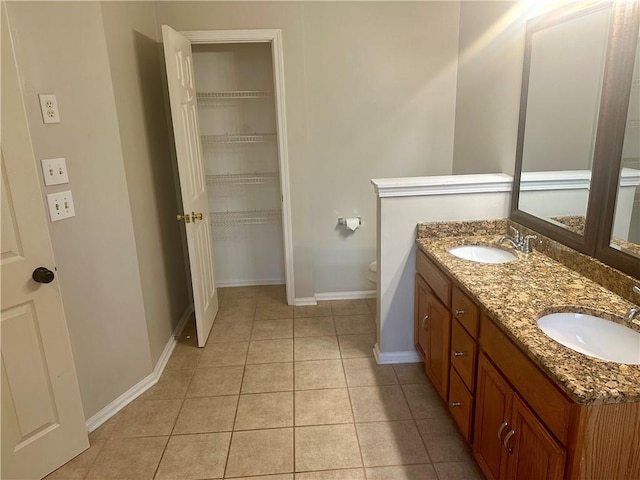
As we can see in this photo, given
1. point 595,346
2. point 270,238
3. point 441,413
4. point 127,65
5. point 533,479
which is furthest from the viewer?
point 270,238

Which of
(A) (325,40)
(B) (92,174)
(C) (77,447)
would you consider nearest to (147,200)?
(B) (92,174)

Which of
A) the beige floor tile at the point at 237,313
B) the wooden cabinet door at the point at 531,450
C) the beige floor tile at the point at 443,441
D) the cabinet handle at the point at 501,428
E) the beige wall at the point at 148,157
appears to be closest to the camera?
the wooden cabinet door at the point at 531,450

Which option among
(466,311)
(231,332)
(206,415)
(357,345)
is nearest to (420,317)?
(357,345)

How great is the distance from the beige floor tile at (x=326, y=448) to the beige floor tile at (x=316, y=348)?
68 cm

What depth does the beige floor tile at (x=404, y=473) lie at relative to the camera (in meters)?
1.88

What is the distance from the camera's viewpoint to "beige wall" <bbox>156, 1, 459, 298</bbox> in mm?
3125

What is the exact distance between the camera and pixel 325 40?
3244 millimetres

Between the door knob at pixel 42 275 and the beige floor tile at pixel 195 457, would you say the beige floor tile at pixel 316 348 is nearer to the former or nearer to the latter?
the beige floor tile at pixel 195 457

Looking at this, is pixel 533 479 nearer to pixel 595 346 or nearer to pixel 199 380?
pixel 595 346

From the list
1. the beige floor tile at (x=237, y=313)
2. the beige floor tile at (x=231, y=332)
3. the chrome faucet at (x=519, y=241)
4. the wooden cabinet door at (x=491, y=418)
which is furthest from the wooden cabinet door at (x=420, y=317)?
the beige floor tile at (x=237, y=313)

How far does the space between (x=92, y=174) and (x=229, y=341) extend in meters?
1.51

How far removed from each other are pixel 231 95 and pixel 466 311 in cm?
264

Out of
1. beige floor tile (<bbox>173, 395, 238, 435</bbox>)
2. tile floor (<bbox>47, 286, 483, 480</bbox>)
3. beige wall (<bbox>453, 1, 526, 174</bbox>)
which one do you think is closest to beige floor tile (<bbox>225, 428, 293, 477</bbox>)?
tile floor (<bbox>47, 286, 483, 480</bbox>)

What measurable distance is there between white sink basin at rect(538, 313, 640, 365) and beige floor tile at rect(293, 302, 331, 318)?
2.11 metres
